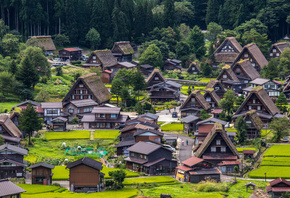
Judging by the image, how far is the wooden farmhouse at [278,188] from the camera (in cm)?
5819

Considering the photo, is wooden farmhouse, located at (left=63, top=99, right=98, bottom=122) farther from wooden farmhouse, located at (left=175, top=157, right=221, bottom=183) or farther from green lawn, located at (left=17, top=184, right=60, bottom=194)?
green lawn, located at (left=17, top=184, right=60, bottom=194)

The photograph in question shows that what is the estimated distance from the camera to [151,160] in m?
67.5

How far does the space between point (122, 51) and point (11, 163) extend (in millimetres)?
53993

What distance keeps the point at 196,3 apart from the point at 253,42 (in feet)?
98.4

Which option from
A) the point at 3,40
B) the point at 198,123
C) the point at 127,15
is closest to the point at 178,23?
the point at 127,15

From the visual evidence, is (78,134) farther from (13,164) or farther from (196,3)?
(196,3)

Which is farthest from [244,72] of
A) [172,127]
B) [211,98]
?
[172,127]

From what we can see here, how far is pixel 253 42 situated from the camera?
4729 inches

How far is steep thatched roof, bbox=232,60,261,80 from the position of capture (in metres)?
106

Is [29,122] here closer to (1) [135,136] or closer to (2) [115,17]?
(1) [135,136]

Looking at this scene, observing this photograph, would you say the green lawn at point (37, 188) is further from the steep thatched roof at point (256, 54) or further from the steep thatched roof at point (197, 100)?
the steep thatched roof at point (256, 54)

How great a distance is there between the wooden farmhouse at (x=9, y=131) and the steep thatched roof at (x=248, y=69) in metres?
42.8

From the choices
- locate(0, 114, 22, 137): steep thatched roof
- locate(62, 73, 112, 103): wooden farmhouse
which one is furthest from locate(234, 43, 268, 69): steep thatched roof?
locate(0, 114, 22, 137): steep thatched roof

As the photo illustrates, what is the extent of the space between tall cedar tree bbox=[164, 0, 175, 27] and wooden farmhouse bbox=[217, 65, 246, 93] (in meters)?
28.2
